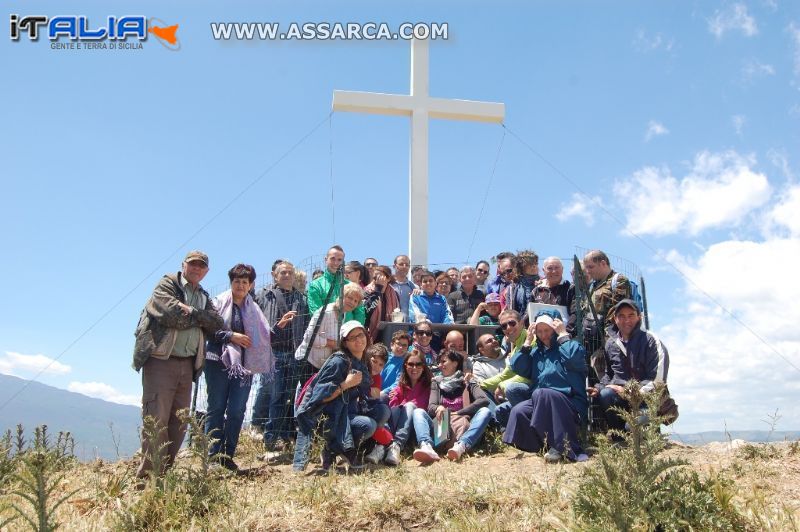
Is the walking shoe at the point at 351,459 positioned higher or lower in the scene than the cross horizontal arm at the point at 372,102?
lower

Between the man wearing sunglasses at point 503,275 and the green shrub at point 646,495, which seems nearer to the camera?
the green shrub at point 646,495

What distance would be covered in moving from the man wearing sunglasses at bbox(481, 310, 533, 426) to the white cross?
122 inches

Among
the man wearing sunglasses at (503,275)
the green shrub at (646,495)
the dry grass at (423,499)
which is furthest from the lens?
the man wearing sunglasses at (503,275)

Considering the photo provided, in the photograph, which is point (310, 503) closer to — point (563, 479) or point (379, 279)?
point (563, 479)

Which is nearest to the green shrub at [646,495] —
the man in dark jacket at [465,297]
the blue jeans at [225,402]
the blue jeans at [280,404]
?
the blue jeans at [225,402]

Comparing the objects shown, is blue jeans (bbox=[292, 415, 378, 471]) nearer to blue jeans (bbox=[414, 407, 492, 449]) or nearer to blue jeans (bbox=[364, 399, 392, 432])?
blue jeans (bbox=[364, 399, 392, 432])

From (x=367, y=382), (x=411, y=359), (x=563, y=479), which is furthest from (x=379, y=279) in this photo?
(x=563, y=479)

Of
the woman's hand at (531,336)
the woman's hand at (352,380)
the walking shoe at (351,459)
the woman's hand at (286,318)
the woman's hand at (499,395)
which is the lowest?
the walking shoe at (351,459)

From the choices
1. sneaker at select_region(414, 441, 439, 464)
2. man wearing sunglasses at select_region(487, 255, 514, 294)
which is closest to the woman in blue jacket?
sneaker at select_region(414, 441, 439, 464)

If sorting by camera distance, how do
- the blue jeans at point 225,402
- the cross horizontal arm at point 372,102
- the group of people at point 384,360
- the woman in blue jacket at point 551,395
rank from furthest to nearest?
the cross horizontal arm at point 372,102, the woman in blue jacket at point 551,395, the blue jeans at point 225,402, the group of people at point 384,360

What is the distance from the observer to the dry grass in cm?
393

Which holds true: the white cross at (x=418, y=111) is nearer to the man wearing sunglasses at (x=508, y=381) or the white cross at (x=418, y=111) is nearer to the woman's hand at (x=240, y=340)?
the man wearing sunglasses at (x=508, y=381)

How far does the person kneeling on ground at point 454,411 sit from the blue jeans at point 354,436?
1.65ft

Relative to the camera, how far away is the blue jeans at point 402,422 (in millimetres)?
6293
